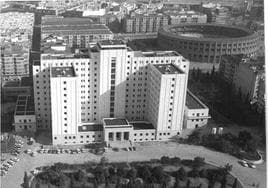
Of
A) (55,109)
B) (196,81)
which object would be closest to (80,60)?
(55,109)

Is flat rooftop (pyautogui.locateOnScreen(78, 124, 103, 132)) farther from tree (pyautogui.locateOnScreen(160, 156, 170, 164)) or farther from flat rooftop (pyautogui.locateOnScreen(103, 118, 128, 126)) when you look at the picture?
tree (pyautogui.locateOnScreen(160, 156, 170, 164))

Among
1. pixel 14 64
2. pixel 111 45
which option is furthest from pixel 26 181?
pixel 14 64

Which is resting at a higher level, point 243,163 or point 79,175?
point 79,175

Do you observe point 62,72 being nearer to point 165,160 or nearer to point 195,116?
point 165,160

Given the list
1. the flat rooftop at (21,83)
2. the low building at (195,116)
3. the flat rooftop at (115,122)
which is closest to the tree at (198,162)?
the low building at (195,116)

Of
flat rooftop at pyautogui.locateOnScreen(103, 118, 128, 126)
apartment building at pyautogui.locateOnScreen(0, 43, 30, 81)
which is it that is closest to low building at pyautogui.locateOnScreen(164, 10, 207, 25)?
apartment building at pyautogui.locateOnScreen(0, 43, 30, 81)

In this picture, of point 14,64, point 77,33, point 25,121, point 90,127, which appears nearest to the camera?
point 90,127

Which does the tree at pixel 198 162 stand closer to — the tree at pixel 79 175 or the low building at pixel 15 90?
the tree at pixel 79 175
